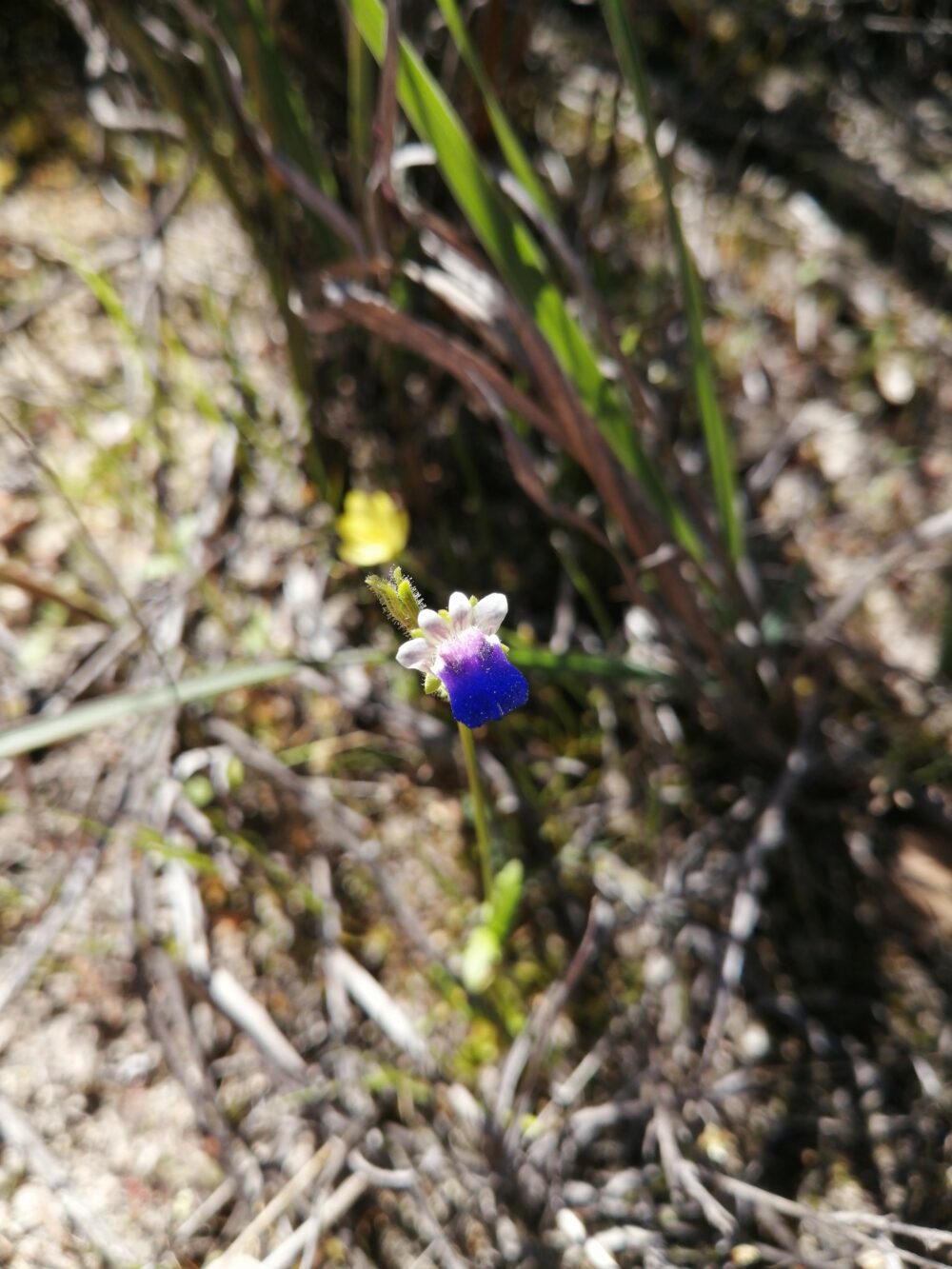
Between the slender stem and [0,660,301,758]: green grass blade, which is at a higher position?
[0,660,301,758]: green grass blade

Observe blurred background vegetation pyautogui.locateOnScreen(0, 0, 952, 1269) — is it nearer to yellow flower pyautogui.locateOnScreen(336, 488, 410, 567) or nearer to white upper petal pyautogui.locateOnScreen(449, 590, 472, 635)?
yellow flower pyautogui.locateOnScreen(336, 488, 410, 567)

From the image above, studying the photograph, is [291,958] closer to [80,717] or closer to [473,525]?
[80,717]

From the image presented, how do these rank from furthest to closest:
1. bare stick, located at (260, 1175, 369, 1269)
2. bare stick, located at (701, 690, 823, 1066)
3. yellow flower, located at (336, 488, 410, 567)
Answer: yellow flower, located at (336, 488, 410, 567) < bare stick, located at (701, 690, 823, 1066) < bare stick, located at (260, 1175, 369, 1269)

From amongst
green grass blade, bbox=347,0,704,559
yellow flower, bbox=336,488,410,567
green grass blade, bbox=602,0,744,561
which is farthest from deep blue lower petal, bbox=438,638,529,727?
yellow flower, bbox=336,488,410,567

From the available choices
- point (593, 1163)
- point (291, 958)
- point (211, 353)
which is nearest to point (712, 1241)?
point (593, 1163)

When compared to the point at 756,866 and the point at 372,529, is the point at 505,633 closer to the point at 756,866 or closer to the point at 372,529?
the point at 372,529

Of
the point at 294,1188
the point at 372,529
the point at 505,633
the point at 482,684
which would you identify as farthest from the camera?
the point at 372,529

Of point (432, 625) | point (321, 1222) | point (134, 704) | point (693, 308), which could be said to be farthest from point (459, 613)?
point (321, 1222)
